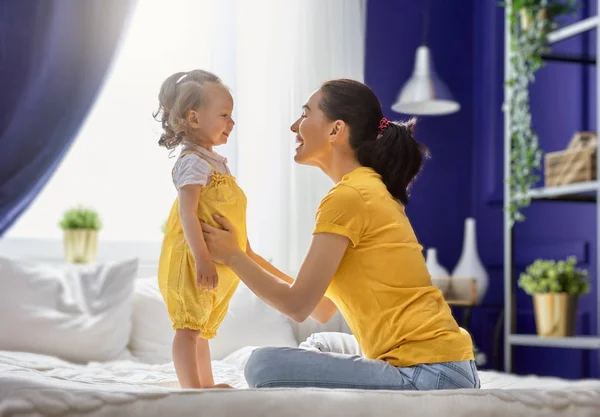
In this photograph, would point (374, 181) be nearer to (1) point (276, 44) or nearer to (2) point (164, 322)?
(2) point (164, 322)

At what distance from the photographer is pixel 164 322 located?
309 cm

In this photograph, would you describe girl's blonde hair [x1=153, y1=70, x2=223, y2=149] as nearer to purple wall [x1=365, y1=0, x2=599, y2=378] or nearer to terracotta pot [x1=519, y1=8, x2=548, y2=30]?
terracotta pot [x1=519, y1=8, x2=548, y2=30]

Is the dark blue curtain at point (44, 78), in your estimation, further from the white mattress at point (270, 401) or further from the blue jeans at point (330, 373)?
the white mattress at point (270, 401)

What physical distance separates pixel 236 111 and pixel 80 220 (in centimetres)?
92

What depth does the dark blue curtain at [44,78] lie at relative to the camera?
3.48 meters

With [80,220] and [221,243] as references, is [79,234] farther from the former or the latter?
[221,243]

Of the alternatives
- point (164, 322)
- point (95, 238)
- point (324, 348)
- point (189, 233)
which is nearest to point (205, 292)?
point (189, 233)

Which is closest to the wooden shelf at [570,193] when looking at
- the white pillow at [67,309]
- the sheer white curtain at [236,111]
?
the sheer white curtain at [236,111]

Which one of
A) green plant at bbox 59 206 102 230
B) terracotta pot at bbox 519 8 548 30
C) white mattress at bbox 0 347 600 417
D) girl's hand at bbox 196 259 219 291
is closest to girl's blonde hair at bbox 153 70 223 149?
girl's hand at bbox 196 259 219 291

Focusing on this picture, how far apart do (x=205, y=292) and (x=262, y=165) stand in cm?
209

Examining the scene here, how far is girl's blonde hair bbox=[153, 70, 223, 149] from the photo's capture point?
1.88 metres

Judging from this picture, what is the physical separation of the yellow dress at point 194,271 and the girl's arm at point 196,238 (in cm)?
4

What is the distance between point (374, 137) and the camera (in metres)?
1.88

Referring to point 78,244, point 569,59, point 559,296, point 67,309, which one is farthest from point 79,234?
point 569,59
